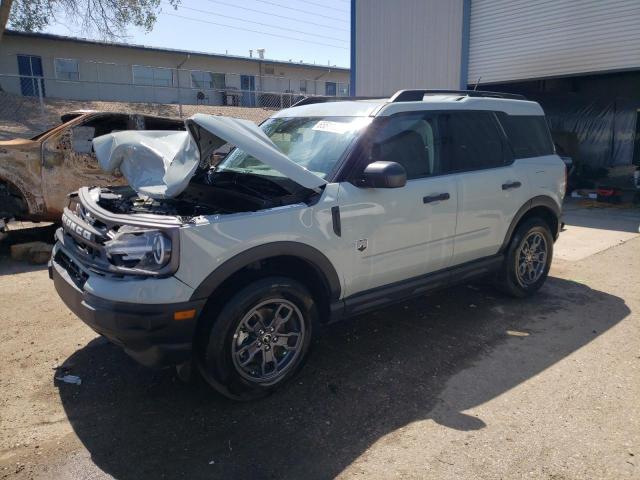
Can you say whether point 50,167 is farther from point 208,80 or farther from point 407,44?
point 208,80

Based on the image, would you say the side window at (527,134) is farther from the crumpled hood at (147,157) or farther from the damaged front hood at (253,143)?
the crumpled hood at (147,157)

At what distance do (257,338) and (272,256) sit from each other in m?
0.55

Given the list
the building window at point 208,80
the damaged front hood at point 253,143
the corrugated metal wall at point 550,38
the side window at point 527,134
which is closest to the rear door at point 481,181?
the side window at point 527,134

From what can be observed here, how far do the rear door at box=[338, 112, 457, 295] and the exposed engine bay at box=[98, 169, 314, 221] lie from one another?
0.43m

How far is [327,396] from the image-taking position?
134 inches

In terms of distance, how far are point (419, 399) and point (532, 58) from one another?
12.7 m

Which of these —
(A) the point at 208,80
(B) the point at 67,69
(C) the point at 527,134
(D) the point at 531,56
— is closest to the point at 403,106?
(C) the point at 527,134

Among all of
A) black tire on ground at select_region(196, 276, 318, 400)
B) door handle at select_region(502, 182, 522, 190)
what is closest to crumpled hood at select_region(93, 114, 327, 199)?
black tire on ground at select_region(196, 276, 318, 400)

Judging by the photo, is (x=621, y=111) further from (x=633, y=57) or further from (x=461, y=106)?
(x=461, y=106)

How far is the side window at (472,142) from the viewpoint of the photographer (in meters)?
4.41

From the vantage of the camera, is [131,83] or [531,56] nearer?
[531,56]

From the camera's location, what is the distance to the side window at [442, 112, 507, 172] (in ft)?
14.5

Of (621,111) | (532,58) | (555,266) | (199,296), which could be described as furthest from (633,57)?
(199,296)

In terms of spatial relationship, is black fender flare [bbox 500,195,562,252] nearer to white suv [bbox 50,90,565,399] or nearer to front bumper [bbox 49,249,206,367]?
white suv [bbox 50,90,565,399]
